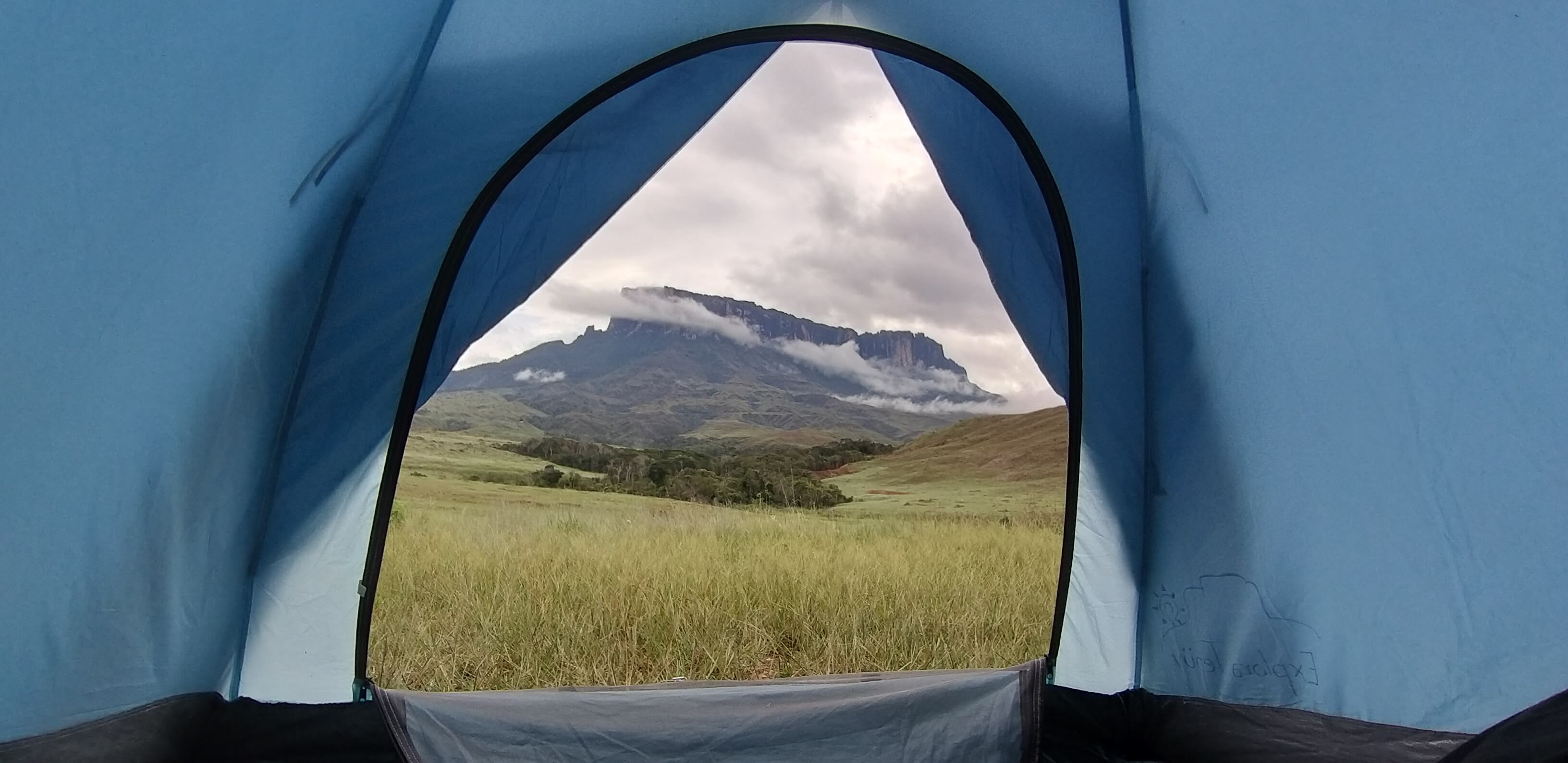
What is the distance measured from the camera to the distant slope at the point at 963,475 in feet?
8.05

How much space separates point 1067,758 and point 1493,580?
2.53 ft

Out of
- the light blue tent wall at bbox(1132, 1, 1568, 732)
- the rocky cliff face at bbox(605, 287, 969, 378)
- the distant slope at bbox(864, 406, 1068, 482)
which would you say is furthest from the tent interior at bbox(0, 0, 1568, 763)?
the rocky cliff face at bbox(605, 287, 969, 378)

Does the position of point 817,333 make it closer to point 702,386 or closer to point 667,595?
point 702,386

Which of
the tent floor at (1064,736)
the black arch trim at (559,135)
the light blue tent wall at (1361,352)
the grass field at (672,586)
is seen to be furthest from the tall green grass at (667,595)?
the light blue tent wall at (1361,352)

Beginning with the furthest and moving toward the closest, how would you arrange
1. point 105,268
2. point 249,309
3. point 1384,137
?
point 249,309 → point 1384,137 → point 105,268

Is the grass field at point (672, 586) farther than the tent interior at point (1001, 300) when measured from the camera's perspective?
Yes

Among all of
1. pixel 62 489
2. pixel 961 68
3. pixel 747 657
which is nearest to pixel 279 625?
pixel 62 489

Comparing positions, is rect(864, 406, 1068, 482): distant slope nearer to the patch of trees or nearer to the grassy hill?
the patch of trees

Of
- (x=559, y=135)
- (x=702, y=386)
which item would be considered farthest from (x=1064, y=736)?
(x=559, y=135)

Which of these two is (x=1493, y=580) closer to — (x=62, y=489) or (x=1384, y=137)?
(x=1384, y=137)

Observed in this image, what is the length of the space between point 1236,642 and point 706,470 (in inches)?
52.2

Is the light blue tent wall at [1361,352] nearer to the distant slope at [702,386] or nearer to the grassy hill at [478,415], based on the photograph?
the distant slope at [702,386]

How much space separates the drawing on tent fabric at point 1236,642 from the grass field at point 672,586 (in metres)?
0.39

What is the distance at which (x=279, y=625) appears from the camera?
71.3 inches
